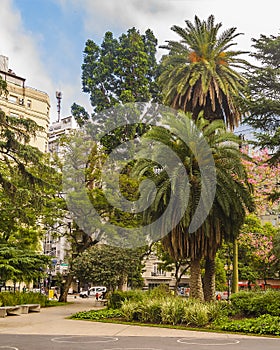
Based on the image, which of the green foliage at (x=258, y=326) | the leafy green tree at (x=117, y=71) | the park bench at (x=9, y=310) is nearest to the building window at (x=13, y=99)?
the leafy green tree at (x=117, y=71)

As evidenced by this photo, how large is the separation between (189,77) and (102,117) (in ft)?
29.6

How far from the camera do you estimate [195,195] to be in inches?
827

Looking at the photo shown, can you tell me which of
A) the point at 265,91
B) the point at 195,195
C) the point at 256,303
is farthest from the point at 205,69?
the point at 256,303

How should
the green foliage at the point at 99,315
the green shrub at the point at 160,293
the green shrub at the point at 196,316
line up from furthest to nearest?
1. the green shrub at the point at 160,293
2. the green foliage at the point at 99,315
3. the green shrub at the point at 196,316

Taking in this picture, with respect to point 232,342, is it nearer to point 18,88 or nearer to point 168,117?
point 168,117

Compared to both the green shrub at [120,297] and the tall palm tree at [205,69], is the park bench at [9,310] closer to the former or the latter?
the green shrub at [120,297]

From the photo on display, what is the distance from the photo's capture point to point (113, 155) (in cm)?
3353

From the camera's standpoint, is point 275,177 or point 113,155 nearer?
point 275,177

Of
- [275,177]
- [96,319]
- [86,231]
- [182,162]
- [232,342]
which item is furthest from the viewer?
[86,231]

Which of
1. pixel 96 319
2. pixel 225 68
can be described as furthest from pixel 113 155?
pixel 96 319

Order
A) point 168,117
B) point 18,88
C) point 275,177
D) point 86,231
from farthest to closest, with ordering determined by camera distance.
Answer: point 18,88, point 86,231, point 275,177, point 168,117


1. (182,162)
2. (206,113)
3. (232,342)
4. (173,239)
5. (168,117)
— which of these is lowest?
(232,342)

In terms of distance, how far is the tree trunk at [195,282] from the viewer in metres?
21.7

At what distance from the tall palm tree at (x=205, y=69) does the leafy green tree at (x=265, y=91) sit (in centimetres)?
502
